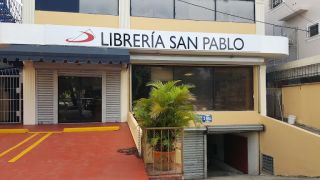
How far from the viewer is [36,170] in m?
7.44

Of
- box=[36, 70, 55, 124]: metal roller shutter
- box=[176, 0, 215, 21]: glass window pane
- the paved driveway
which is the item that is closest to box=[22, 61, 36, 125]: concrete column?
box=[36, 70, 55, 124]: metal roller shutter

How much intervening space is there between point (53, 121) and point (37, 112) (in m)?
0.75

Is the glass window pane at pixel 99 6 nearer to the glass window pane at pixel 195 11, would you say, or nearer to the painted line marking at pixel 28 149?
the glass window pane at pixel 195 11

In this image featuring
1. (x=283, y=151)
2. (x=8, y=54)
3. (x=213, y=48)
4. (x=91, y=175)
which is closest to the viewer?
(x=91, y=175)

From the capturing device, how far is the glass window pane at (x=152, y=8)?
15109 millimetres

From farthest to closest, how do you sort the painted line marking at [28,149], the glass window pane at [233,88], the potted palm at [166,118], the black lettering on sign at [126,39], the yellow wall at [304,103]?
1. the glass window pane at [233,88]
2. the yellow wall at [304,103]
3. the black lettering on sign at [126,39]
4. the painted line marking at [28,149]
5. the potted palm at [166,118]

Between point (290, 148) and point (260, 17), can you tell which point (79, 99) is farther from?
point (260, 17)

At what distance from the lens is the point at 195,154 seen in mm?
14820

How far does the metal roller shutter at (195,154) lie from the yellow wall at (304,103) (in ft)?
17.3

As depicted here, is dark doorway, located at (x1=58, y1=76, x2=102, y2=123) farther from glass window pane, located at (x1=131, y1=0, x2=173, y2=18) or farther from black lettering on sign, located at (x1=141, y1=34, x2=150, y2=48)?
glass window pane, located at (x1=131, y1=0, x2=173, y2=18)

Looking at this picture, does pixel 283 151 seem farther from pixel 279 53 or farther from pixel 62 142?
pixel 62 142

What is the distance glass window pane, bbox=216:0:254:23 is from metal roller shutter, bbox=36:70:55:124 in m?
8.23

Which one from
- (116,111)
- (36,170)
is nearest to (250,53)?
(116,111)

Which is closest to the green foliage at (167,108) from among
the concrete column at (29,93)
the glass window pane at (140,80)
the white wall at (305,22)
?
the glass window pane at (140,80)
